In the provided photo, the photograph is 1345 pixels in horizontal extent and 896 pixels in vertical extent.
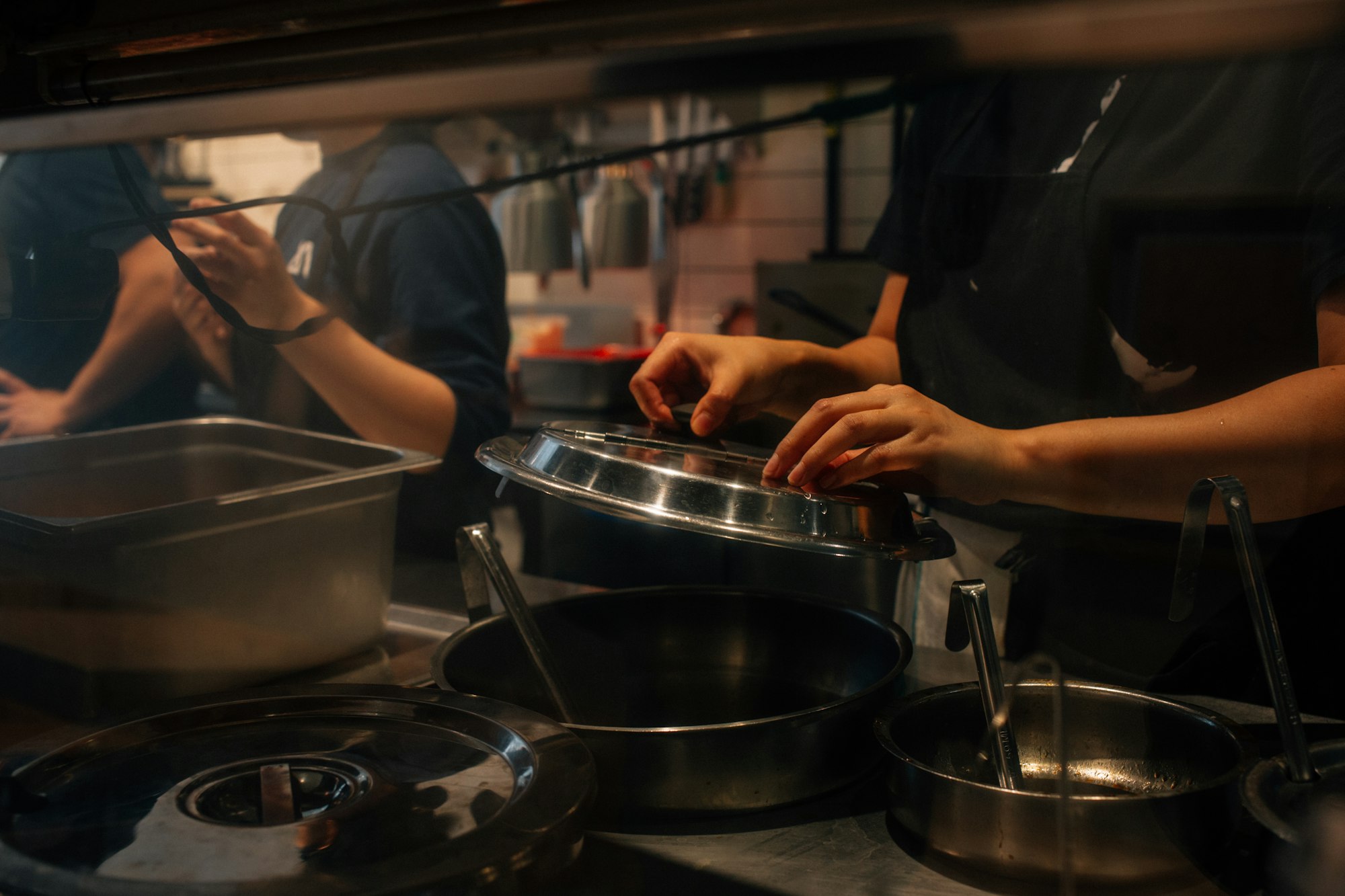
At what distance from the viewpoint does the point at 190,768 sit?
570 mm

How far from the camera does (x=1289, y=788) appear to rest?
0.49 metres

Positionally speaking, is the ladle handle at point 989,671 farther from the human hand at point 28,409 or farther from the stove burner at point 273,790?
the human hand at point 28,409

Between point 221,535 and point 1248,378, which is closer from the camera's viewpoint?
point 1248,378

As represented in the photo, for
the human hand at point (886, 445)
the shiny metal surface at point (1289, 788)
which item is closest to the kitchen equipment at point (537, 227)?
the human hand at point (886, 445)

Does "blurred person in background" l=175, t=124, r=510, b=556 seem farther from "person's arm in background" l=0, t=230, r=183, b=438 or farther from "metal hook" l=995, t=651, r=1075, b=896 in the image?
"metal hook" l=995, t=651, r=1075, b=896

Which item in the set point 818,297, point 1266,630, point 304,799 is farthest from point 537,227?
point 1266,630

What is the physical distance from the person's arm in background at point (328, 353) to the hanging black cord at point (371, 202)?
1 centimetres

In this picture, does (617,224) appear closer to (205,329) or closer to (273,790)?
(205,329)

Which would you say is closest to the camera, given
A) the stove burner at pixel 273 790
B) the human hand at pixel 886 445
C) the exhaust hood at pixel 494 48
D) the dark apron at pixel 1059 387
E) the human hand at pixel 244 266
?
the exhaust hood at pixel 494 48

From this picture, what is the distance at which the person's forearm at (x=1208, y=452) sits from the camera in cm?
60

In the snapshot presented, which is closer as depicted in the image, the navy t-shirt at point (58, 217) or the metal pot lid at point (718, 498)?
the metal pot lid at point (718, 498)

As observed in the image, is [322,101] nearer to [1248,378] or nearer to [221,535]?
[221,535]

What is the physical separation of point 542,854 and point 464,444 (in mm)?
574

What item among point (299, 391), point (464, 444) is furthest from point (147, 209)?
point (464, 444)
